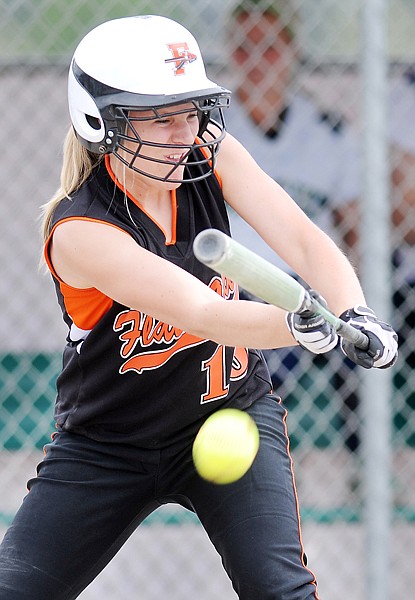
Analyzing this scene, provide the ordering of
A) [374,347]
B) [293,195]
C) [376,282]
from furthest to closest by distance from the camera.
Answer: [293,195]
[376,282]
[374,347]

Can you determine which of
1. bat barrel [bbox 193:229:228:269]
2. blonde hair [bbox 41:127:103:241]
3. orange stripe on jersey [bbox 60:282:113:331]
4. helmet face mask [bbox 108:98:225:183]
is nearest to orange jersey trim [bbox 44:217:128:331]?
orange stripe on jersey [bbox 60:282:113:331]

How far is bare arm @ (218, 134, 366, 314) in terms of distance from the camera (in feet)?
8.65

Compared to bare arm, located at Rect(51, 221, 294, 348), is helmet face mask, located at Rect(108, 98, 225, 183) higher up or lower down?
higher up

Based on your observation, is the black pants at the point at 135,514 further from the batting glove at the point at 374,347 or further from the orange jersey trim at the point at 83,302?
the batting glove at the point at 374,347

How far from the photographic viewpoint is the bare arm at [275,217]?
2.64 m

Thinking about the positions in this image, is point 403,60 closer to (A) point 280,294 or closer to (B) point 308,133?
A: (B) point 308,133

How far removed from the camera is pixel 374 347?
2.21m

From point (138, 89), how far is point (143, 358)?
0.63m

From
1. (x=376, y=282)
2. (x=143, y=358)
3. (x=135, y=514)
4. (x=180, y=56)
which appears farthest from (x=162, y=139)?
(x=376, y=282)

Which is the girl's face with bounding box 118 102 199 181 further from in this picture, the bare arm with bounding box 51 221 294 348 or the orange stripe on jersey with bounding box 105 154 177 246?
the bare arm with bounding box 51 221 294 348

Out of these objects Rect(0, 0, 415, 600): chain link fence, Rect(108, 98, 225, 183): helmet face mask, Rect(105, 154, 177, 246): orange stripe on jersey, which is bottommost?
Rect(0, 0, 415, 600): chain link fence

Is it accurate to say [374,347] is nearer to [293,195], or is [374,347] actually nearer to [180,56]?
[180,56]

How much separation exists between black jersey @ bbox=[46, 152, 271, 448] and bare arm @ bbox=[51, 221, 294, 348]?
0.34ft

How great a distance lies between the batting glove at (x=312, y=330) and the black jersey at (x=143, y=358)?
0.58 metres
